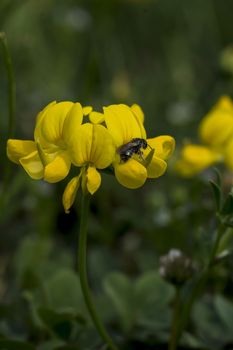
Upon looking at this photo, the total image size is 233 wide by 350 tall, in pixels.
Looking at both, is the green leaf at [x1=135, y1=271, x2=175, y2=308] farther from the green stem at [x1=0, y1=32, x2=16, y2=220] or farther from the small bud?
the green stem at [x1=0, y1=32, x2=16, y2=220]

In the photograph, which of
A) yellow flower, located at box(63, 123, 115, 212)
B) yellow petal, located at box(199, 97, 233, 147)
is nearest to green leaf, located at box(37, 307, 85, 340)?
yellow flower, located at box(63, 123, 115, 212)

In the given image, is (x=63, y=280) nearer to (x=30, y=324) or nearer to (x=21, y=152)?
(x=30, y=324)

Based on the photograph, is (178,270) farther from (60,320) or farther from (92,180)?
(92,180)

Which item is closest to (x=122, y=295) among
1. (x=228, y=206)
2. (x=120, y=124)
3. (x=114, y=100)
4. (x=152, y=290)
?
(x=152, y=290)

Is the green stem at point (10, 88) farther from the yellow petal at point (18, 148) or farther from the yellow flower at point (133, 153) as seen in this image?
the yellow flower at point (133, 153)

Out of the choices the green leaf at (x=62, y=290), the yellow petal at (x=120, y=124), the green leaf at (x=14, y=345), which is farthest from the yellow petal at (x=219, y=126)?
the green leaf at (x=14, y=345)

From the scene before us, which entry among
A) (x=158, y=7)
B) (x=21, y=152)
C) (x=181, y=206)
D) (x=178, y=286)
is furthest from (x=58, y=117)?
(x=158, y=7)
